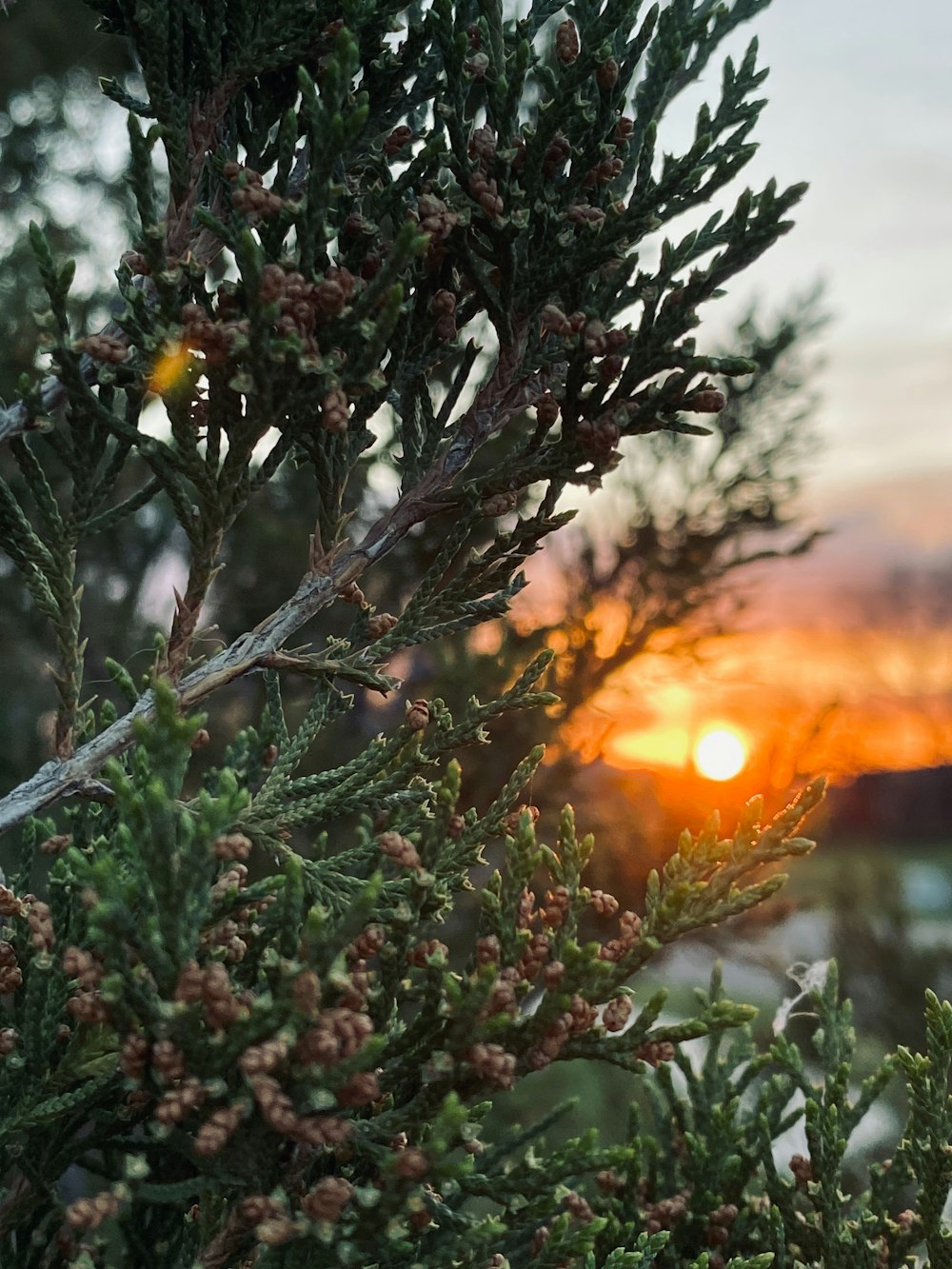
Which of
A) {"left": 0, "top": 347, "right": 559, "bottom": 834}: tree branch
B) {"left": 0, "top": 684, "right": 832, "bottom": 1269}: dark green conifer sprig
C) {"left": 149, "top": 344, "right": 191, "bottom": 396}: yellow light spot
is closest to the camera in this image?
{"left": 0, "top": 684, "right": 832, "bottom": 1269}: dark green conifer sprig

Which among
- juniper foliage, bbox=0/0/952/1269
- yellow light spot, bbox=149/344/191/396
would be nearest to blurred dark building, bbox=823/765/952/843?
juniper foliage, bbox=0/0/952/1269

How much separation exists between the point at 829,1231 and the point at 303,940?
192 centimetres

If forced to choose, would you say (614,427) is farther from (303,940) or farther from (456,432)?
(303,940)

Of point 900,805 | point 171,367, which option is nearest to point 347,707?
point 171,367

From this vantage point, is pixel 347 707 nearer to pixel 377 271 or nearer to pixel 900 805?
pixel 377 271

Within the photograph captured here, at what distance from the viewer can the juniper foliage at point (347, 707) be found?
1.81 meters

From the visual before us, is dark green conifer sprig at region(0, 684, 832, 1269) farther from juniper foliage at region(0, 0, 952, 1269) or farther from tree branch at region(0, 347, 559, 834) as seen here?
tree branch at region(0, 347, 559, 834)

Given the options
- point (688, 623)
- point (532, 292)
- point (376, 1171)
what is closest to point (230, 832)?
point (376, 1171)

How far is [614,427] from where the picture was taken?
7.68 ft

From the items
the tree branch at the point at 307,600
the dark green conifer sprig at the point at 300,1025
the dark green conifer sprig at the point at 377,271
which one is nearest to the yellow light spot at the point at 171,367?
the dark green conifer sprig at the point at 377,271

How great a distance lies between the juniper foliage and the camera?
1.81m

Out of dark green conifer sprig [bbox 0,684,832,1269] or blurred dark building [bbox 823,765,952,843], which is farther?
blurred dark building [bbox 823,765,952,843]

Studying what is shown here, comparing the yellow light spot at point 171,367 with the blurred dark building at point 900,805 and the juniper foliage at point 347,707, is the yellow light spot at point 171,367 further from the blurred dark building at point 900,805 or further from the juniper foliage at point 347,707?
the blurred dark building at point 900,805

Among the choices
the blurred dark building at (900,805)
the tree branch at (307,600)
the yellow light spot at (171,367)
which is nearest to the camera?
the yellow light spot at (171,367)
